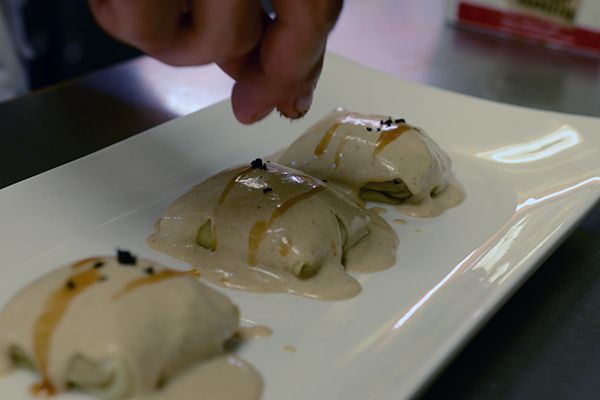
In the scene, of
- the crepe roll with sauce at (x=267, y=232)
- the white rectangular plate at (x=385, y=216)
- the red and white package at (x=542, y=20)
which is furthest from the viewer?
the red and white package at (x=542, y=20)

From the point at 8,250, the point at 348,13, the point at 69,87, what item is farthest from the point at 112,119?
the point at 348,13

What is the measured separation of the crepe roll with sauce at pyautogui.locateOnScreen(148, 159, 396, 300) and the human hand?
0.26 metres

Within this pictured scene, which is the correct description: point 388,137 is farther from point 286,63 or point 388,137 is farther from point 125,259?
point 125,259

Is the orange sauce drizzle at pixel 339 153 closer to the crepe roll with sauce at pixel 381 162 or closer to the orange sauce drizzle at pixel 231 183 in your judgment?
the crepe roll with sauce at pixel 381 162

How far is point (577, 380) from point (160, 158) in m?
1.06

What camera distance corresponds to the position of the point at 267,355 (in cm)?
125

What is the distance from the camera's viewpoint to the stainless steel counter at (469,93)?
1336mm

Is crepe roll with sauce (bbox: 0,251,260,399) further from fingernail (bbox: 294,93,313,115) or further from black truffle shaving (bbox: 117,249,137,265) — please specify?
fingernail (bbox: 294,93,313,115)

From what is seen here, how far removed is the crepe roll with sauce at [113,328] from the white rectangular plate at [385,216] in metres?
0.05

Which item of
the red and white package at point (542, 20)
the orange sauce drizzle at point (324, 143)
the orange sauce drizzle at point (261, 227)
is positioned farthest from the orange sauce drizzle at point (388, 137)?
the red and white package at point (542, 20)

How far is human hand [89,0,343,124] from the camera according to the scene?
126cm

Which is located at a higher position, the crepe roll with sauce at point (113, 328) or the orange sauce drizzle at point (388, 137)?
the orange sauce drizzle at point (388, 137)

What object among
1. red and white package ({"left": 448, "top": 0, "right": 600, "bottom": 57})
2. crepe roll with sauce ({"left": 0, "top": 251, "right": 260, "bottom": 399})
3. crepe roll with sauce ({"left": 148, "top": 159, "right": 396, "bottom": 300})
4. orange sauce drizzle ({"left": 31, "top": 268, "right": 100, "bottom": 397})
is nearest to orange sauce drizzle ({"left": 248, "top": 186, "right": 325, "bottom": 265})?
crepe roll with sauce ({"left": 148, "top": 159, "right": 396, "bottom": 300})

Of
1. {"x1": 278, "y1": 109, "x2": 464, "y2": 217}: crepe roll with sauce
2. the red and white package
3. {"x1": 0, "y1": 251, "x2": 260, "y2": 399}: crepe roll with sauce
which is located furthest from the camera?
the red and white package
